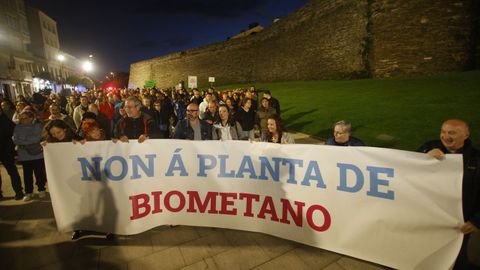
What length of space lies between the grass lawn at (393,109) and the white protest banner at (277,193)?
4417 mm

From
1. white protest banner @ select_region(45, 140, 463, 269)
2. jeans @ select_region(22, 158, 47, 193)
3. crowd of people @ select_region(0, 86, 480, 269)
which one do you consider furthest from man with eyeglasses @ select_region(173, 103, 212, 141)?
jeans @ select_region(22, 158, 47, 193)

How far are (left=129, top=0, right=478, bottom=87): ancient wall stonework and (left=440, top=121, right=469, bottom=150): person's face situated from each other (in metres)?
16.4

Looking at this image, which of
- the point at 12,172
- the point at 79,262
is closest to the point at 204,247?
the point at 79,262

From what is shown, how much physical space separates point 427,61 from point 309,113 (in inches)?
377

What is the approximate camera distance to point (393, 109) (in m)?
9.75

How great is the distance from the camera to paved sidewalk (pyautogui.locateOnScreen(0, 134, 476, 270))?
304 cm

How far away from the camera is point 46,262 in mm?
3156

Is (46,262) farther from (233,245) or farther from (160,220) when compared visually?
(233,245)

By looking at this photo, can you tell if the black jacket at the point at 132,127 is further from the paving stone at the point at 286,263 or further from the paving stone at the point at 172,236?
the paving stone at the point at 286,263

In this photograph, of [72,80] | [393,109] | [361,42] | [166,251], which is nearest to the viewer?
[166,251]

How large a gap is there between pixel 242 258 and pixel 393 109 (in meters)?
8.83

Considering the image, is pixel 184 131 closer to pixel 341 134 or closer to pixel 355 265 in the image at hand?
pixel 341 134

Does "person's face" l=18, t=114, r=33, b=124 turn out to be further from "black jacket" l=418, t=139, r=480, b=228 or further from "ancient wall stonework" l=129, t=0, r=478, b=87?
"ancient wall stonework" l=129, t=0, r=478, b=87

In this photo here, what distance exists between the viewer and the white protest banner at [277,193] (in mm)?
2664
